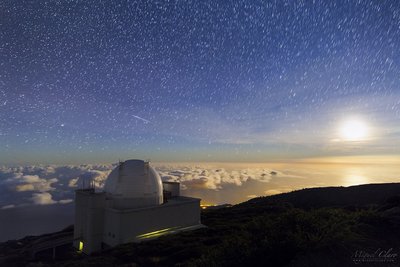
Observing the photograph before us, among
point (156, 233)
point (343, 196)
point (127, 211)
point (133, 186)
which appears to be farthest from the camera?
point (343, 196)

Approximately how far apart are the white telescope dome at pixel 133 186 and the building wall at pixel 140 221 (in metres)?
1.37

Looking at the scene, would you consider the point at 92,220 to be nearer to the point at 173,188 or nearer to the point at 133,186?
the point at 133,186

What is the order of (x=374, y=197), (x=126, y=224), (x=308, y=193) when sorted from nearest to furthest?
(x=126, y=224), (x=374, y=197), (x=308, y=193)

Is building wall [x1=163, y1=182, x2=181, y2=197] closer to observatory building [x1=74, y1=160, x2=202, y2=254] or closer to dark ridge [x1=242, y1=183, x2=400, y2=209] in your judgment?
observatory building [x1=74, y1=160, x2=202, y2=254]

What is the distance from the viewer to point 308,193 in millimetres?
56062

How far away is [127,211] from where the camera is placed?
2323 cm

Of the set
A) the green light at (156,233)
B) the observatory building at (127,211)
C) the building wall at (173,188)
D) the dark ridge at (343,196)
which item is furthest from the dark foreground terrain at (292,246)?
the dark ridge at (343,196)

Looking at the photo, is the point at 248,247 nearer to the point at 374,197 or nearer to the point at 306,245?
the point at 306,245

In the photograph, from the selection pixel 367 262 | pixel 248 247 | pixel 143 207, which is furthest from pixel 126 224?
pixel 367 262

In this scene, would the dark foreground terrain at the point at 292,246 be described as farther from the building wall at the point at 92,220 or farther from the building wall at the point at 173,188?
the building wall at the point at 173,188

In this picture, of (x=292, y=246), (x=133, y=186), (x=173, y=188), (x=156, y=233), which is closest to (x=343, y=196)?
(x=173, y=188)

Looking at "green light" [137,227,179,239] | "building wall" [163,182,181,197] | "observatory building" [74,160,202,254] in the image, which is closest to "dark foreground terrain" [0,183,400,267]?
"green light" [137,227,179,239]

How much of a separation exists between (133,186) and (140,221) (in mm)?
3345

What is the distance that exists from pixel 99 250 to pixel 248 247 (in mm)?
16779
